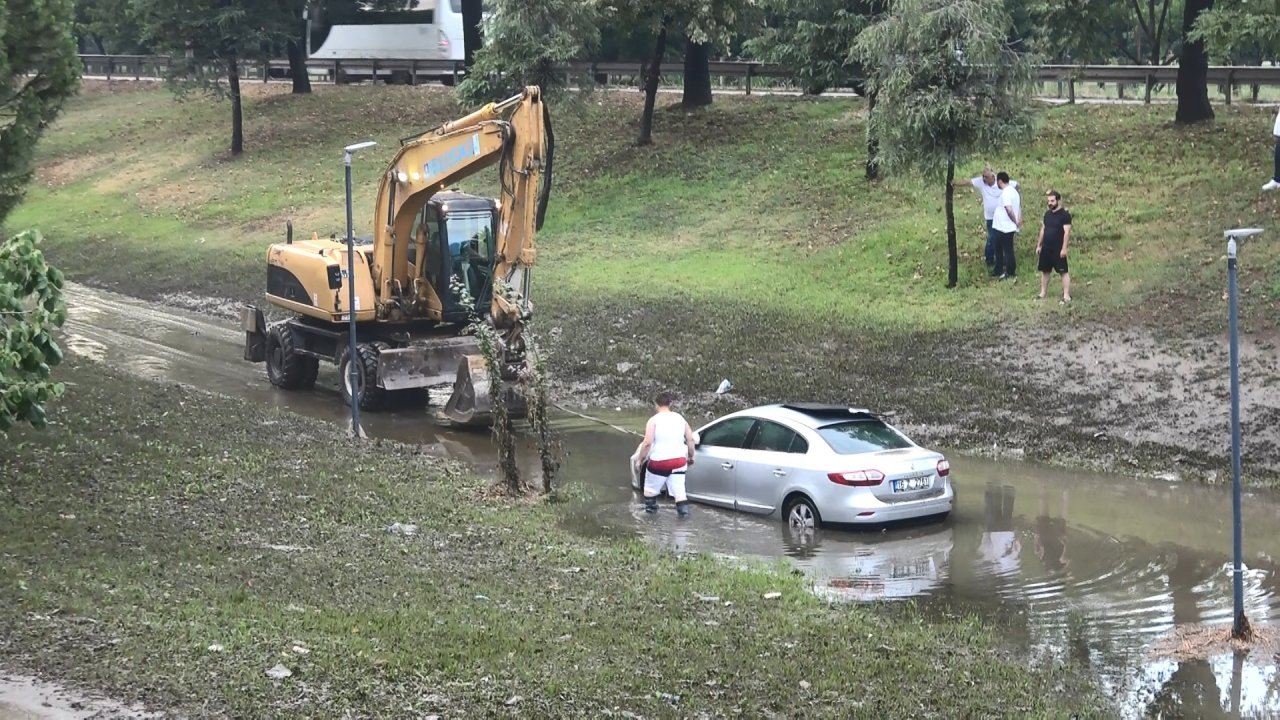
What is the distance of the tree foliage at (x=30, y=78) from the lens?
17047mm

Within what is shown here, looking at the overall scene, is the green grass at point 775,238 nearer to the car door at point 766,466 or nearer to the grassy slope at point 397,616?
the car door at point 766,466

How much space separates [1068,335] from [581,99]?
17.8 m

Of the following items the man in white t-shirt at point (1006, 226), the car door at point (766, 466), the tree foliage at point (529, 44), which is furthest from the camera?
the tree foliage at point (529, 44)

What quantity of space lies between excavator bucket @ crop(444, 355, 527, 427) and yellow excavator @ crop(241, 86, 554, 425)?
0.9 inches

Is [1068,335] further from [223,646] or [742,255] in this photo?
[223,646]

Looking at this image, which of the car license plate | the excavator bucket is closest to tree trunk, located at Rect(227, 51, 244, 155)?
the excavator bucket

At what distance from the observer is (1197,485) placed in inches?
709

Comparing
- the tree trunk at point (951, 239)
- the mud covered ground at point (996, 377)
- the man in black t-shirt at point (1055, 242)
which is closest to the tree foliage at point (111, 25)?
the mud covered ground at point (996, 377)

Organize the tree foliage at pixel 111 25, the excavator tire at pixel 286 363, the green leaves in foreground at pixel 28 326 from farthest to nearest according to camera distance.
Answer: the tree foliage at pixel 111 25, the excavator tire at pixel 286 363, the green leaves in foreground at pixel 28 326

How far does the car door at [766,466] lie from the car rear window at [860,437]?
1.05 ft

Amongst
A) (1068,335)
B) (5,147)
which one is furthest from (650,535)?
(1068,335)

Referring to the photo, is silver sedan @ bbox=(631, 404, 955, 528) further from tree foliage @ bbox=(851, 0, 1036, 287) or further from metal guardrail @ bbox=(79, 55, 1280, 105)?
metal guardrail @ bbox=(79, 55, 1280, 105)

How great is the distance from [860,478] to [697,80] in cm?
2950

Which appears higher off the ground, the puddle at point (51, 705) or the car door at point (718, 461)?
the puddle at point (51, 705)
